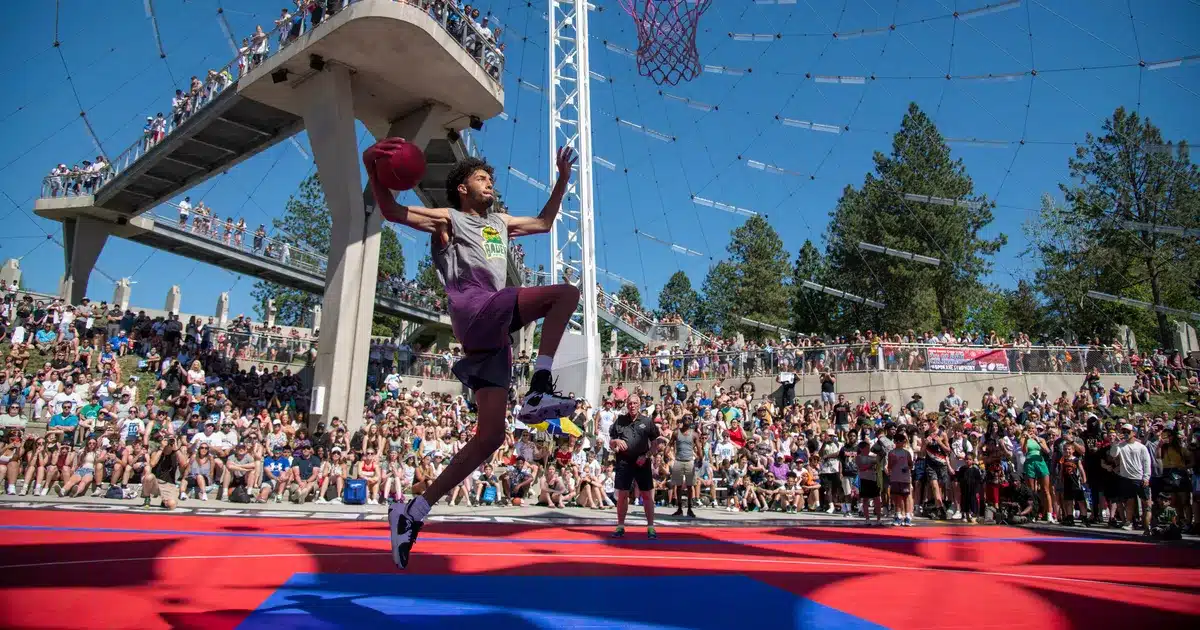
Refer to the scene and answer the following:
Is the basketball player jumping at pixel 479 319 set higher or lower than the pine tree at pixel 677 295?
lower

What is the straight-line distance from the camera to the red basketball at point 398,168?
366cm

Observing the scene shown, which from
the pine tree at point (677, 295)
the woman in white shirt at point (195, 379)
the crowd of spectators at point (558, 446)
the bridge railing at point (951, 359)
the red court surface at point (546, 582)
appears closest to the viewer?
the red court surface at point (546, 582)

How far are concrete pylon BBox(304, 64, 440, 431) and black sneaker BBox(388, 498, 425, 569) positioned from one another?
14.8 metres

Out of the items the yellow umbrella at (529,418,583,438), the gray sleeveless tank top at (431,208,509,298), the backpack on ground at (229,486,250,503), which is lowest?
the backpack on ground at (229,486,250,503)

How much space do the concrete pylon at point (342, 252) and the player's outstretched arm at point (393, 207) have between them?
48.8 ft

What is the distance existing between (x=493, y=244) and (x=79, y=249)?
2865 centimetres

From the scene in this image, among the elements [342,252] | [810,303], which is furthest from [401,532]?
[810,303]

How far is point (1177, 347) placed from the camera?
24266mm

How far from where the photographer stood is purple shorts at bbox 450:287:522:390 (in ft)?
12.3

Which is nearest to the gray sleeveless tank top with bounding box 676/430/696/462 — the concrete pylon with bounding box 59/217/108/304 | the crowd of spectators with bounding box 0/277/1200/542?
the crowd of spectators with bounding box 0/277/1200/542

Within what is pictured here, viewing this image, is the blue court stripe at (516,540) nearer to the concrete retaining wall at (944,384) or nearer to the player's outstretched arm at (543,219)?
the player's outstretched arm at (543,219)

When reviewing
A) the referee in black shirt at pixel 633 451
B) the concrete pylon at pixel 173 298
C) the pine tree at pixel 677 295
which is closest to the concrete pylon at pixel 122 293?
the concrete pylon at pixel 173 298

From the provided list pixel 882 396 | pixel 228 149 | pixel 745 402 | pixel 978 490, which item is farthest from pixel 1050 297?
pixel 228 149

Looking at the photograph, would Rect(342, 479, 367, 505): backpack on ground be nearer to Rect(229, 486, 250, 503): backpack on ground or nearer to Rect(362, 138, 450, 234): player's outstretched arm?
Rect(229, 486, 250, 503): backpack on ground
